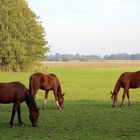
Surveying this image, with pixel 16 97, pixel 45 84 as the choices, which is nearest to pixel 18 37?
pixel 45 84

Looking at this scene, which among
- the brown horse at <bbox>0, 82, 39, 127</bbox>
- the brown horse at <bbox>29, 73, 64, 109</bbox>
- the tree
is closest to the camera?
the brown horse at <bbox>0, 82, 39, 127</bbox>

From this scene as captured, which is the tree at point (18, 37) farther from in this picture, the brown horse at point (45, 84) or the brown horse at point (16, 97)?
the brown horse at point (16, 97)

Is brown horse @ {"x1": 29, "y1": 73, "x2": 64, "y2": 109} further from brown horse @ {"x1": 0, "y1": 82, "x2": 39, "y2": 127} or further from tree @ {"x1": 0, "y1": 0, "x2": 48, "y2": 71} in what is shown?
tree @ {"x1": 0, "y1": 0, "x2": 48, "y2": 71}

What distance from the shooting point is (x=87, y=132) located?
12445 mm

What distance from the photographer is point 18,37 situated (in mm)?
68875

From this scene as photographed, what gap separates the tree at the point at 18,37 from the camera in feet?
220

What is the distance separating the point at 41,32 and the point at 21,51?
7052 millimetres

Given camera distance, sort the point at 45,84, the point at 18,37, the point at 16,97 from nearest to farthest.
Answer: the point at 16,97, the point at 45,84, the point at 18,37

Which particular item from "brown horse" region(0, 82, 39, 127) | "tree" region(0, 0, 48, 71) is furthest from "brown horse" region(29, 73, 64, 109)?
"tree" region(0, 0, 48, 71)

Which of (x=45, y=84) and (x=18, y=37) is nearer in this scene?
(x=45, y=84)

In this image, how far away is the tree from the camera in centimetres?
6719

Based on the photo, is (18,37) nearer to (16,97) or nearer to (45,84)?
(45,84)

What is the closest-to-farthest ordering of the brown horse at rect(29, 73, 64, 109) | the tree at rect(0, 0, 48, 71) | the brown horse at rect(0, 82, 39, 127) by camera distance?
the brown horse at rect(0, 82, 39, 127) < the brown horse at rect(29, 73, 64, 109) < the tree at rect(0, 0, 48, 71)

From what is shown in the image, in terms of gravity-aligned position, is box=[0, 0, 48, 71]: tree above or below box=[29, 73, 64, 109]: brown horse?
above
